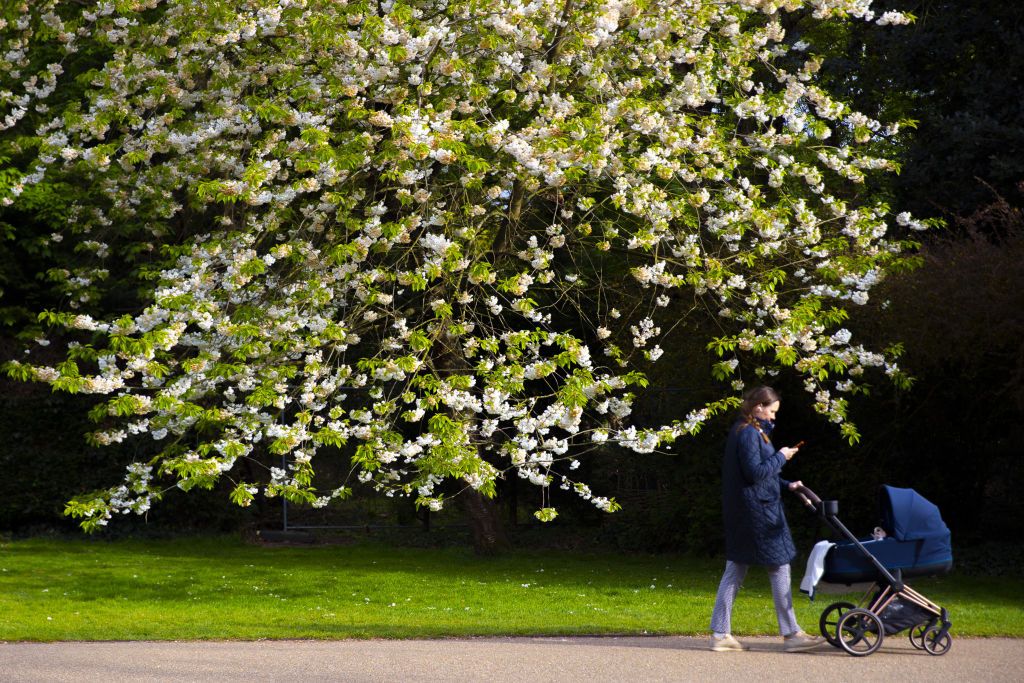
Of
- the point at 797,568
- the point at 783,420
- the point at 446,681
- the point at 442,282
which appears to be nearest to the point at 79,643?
the point at 446,681

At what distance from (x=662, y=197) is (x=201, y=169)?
4386 mm

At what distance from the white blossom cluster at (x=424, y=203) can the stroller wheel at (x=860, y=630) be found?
2.96 meters

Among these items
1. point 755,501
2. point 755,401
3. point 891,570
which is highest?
point 755,401

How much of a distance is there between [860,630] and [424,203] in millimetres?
5279

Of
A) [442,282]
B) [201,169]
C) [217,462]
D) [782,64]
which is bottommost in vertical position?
[217,462]

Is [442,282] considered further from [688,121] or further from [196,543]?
[196,543]

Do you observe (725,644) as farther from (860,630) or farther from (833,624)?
(860,630)

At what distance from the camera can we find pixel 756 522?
800 centimetres

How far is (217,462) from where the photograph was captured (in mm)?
9391

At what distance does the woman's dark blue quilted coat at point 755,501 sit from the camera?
7957 mm

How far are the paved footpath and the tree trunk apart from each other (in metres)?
6.77

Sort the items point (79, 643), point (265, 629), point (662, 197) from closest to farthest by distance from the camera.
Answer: point (79, 643)
point (265, 629)
point (662, 197)

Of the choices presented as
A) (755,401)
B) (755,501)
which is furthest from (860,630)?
(755,401)

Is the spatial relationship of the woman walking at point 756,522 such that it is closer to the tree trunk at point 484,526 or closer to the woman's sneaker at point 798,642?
the woman's sneaker at point 798,642
